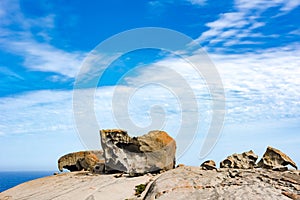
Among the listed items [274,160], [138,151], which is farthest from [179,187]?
[274,160]

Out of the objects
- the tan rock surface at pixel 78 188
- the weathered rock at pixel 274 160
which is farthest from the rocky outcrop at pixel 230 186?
the weathered rock at pixel 274 160

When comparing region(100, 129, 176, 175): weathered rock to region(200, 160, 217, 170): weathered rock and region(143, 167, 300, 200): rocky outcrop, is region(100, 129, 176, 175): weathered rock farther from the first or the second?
region(143, 167, 300, 200): rocky outcrop

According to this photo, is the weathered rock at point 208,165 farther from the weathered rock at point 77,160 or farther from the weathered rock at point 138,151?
the weathered rock at point 77,160

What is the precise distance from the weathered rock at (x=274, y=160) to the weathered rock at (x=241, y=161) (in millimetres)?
533

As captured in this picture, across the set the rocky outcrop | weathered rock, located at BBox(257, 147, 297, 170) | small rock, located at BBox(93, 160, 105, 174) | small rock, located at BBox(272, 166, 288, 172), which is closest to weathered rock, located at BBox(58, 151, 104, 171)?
small rock, located at BBox(93, 160, 105, 174)

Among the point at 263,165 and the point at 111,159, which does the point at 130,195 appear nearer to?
the point at 111,159

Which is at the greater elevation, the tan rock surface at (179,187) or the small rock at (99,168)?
the small rock at (99,168)

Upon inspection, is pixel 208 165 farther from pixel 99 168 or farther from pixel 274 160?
Result: pixel 99 168

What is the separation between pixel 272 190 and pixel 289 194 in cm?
79

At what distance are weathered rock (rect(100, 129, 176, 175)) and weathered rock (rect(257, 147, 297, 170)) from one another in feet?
20.2

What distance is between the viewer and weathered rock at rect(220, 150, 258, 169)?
22234 millimetres

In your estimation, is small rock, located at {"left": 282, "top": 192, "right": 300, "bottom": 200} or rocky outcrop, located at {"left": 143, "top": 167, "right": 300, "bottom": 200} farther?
rocky outcrop, located at {"left": 143, "top": 167, "right": 300, "bottom": 200}

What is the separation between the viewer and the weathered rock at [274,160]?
21.7 m

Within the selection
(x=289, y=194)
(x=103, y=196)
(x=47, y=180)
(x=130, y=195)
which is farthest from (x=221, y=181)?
(x=47, y=180)
